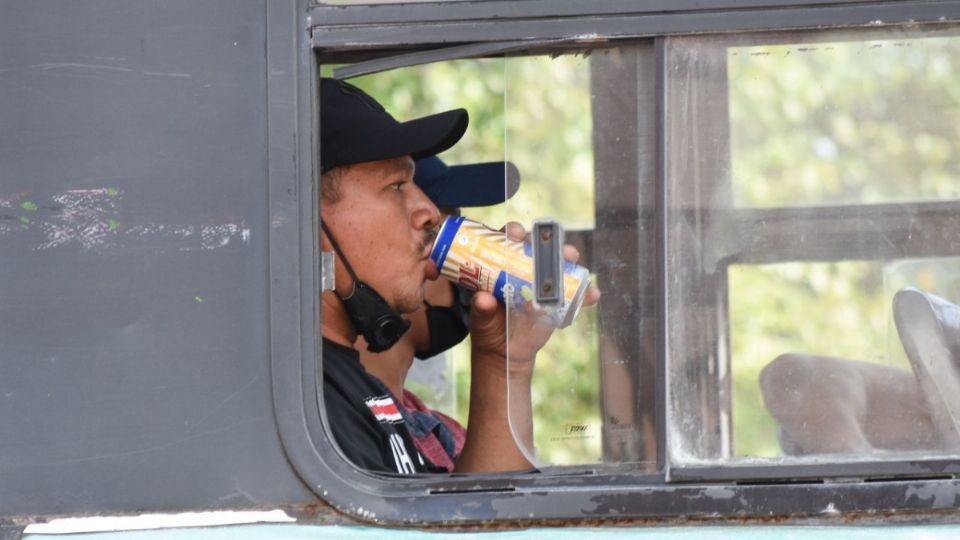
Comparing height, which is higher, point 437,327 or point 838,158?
point 838,158

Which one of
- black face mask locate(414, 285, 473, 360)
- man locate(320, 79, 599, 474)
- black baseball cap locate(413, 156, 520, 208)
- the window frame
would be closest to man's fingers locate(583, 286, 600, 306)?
the window frame

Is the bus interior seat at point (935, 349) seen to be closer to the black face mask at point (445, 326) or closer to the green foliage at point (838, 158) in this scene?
the green foliage at point (838, 158)

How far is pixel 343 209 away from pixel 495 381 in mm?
395

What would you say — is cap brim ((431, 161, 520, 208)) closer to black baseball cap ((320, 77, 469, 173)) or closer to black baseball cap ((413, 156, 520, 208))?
black baseball cap ((413, 156, 520, 208))

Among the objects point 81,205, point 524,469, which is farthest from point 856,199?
point 81,205

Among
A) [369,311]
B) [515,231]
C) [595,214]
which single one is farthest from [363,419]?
[595,214]

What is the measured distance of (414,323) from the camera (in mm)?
3012

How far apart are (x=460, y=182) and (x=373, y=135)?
389mm

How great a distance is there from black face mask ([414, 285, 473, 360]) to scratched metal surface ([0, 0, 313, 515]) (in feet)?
3.34

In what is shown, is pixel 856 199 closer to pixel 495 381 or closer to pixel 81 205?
pixel 495 381

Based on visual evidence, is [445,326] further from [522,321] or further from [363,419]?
[522,321]

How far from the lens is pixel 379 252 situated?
97.5 inches

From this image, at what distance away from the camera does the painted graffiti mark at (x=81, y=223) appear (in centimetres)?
191

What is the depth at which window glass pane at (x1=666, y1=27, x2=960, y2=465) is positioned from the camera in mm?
1937
